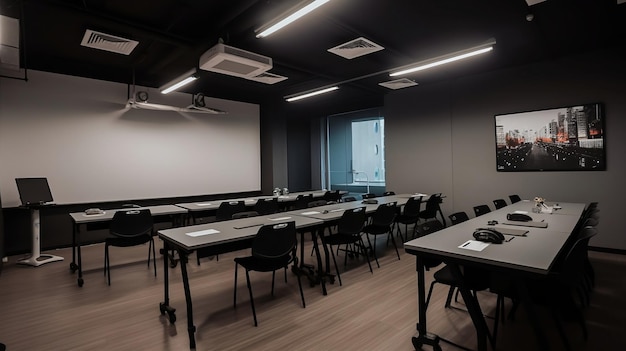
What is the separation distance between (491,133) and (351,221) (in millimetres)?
4186

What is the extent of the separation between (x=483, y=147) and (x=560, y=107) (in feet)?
4.69

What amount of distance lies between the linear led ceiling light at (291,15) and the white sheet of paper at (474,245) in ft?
8.09

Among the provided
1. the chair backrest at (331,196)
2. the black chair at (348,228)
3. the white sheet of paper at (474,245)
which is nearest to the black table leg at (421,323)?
the white sheet of paper at (474,245)

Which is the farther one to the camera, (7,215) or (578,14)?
(7,215)

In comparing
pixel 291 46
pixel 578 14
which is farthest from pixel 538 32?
pixel 291 46

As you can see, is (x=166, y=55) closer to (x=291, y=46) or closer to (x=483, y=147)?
(x=291, y=46)

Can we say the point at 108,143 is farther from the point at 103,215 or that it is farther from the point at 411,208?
the point at 411,208

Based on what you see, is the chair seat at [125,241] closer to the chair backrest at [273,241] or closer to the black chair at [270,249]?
the black chair at [270,249]

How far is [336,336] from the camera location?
261 cm

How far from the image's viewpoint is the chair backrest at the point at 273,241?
2955 millimetres

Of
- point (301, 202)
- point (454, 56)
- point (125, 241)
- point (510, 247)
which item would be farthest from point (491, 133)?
point (125, 241)

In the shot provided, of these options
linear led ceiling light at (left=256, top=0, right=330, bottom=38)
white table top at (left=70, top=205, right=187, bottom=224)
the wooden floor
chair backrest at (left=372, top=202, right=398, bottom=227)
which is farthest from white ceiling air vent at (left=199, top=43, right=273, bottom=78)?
the wooden floor

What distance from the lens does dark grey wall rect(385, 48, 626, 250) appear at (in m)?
5.07

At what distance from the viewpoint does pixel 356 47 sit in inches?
181
